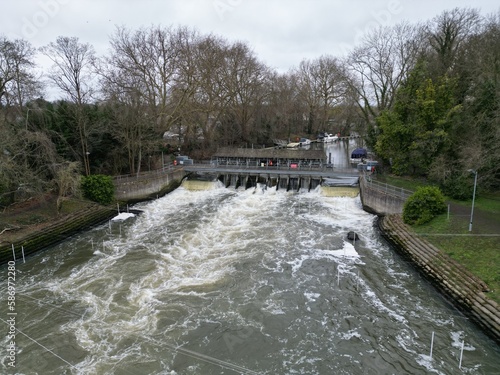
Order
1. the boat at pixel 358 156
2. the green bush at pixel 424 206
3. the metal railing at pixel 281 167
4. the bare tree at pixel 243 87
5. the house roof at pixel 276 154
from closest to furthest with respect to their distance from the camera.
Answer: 1. the green bush at pixel 424 206
2. the metal railing at pixel 281 167
3. the house roof at pixel 276 154
4. the boat at pixel 358 156
5. the bare tree at pixel 243 87

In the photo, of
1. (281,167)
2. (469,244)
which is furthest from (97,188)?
(469,244)

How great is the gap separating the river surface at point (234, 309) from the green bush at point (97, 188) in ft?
15.3

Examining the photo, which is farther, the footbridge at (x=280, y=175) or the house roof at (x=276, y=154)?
the house roof at (x=276, y=154)

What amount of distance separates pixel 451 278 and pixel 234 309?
9.57 meters

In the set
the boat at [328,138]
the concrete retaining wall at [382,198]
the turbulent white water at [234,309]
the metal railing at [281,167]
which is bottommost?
the turbulent white water at [234,309]

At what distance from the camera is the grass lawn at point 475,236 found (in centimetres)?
1353

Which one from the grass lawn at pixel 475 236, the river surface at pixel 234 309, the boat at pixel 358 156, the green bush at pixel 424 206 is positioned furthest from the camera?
the boat at pixel 358 156

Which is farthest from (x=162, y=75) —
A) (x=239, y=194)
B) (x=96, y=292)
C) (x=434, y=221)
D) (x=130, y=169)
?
(x=434, y=221)

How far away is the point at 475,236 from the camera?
16328 millimetres

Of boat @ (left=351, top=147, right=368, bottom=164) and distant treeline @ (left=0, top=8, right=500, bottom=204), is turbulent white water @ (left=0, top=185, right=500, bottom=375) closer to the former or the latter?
distant treeline @ (left=0, top=8, right=500, bottom=204)

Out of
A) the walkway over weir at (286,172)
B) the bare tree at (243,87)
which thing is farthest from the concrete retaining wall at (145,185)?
the bare tree at (243,87)

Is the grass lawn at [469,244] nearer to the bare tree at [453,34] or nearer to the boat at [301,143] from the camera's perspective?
the bare tree at [453,34]

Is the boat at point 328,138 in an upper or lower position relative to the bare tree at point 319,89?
lower

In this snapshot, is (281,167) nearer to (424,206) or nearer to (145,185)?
(145,185)
